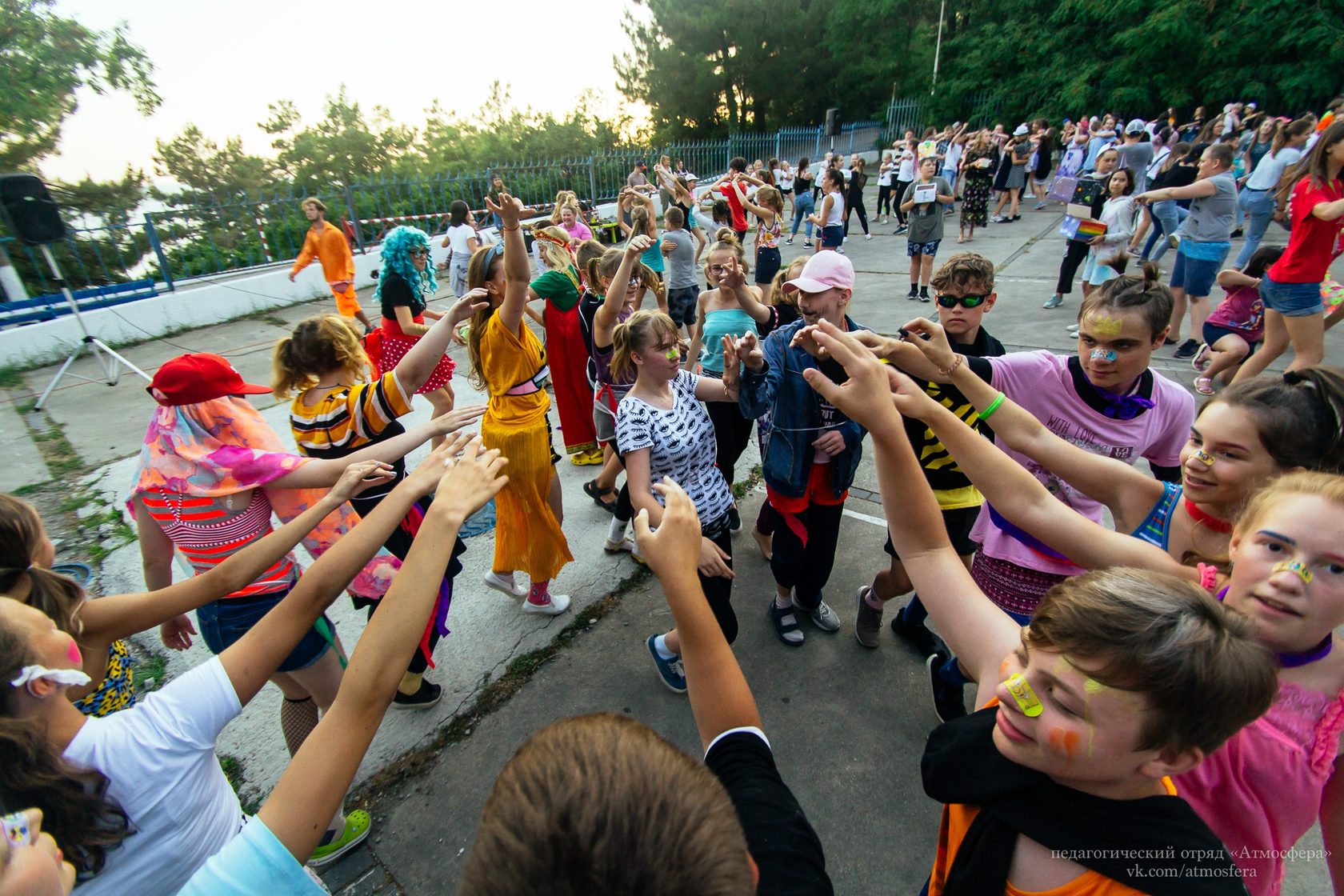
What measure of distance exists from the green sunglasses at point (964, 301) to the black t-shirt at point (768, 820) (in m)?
2.31

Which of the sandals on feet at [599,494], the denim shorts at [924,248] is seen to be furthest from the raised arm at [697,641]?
the denim shorts at [924,248]

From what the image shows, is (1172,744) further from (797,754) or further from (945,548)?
(797,754)

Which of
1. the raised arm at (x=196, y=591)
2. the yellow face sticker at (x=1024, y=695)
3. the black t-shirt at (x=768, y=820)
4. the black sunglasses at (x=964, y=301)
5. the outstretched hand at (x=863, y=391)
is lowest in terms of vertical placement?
the black t-shirt at (x=768, y=820)

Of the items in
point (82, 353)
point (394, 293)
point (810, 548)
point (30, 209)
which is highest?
point (30, 209)

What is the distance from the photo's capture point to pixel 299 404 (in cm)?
254

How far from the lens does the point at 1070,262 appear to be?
739 centimetres

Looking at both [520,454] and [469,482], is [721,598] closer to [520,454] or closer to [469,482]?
[520,454]

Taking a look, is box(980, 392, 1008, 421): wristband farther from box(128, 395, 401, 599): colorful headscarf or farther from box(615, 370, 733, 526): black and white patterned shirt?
box(128, 395, 401, 599): colorful headscarf

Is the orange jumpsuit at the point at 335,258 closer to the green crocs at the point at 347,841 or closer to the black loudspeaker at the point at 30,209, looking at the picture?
the black loudspeaker at the point at 30,209

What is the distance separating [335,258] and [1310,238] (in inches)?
378

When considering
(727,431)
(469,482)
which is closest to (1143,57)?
(727,431)

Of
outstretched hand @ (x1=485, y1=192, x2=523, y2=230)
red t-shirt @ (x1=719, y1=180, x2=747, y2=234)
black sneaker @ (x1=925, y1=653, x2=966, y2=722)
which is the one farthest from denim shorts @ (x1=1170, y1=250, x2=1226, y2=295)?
outstretched hand @ (x1=485, y1=192, x2=523, y2=230)

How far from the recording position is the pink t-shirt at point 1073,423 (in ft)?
7.14

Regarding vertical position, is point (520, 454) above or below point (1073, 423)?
below
